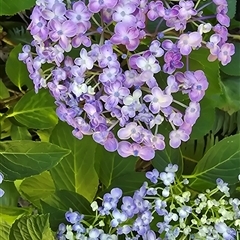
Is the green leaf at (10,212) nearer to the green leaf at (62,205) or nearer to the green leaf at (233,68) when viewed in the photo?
the green leaf at (62,205)

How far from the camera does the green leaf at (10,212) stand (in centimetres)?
94

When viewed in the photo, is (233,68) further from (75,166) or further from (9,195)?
(9,195)

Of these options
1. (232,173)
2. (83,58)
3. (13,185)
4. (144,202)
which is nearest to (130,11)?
(83,58)

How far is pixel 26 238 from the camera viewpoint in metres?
0.79

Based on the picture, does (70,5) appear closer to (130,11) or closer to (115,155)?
(130,11)

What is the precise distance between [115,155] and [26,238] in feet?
0.81

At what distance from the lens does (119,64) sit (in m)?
0.61

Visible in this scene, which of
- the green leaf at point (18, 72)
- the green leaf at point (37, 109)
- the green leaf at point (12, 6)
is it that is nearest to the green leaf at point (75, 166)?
the green leaf at point (37, 109)

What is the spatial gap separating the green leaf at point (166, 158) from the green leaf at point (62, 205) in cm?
16

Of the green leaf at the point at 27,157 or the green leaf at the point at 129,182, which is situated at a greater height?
the green leaf at the point at 27,157

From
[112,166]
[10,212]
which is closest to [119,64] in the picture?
[112,166]

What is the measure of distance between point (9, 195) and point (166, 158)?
350mm

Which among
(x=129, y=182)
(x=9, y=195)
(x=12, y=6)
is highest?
(x=12, y=6)

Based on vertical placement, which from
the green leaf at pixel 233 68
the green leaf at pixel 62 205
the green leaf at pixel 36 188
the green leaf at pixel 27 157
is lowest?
the green leaf at pixel 36 188
